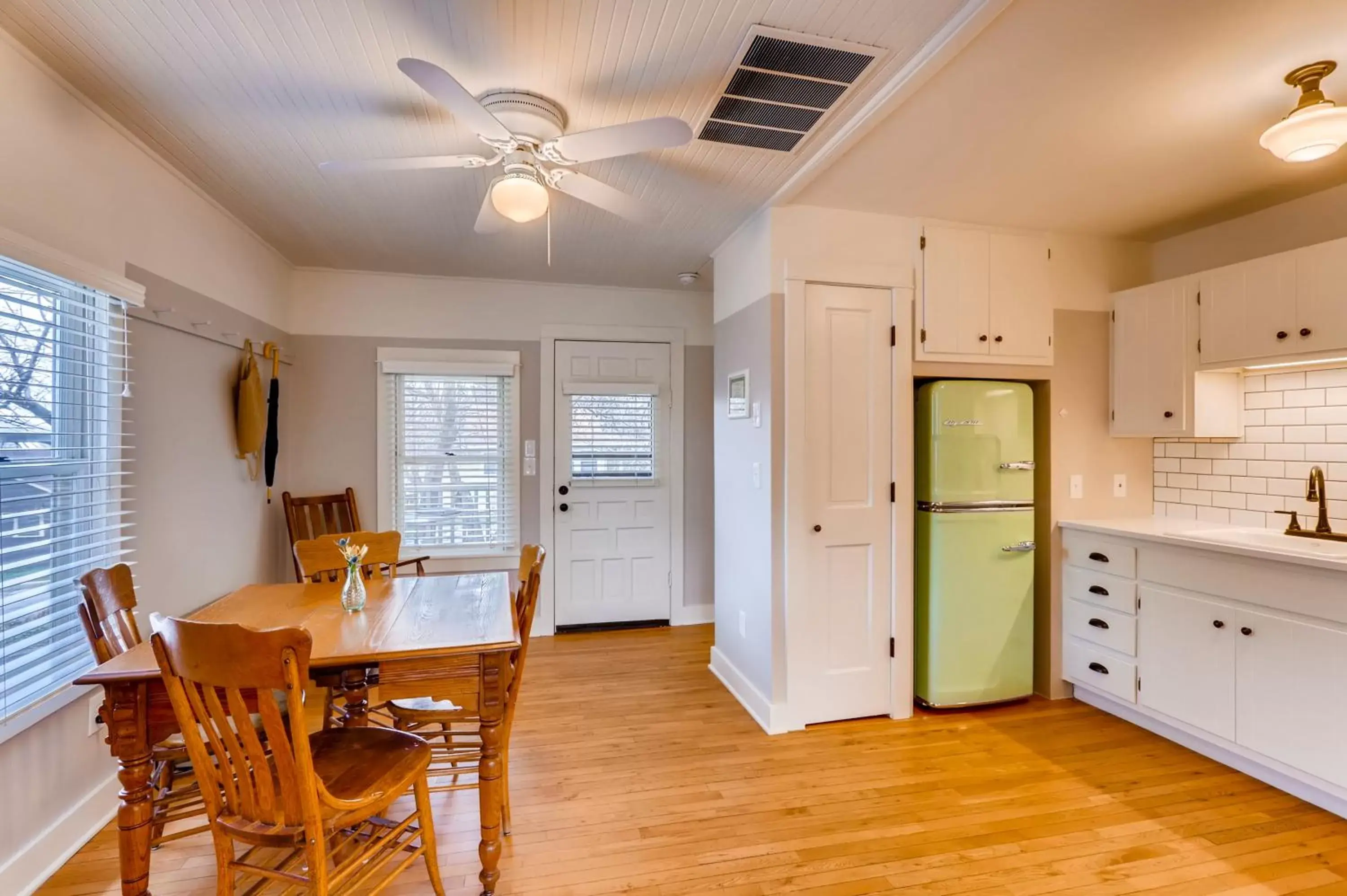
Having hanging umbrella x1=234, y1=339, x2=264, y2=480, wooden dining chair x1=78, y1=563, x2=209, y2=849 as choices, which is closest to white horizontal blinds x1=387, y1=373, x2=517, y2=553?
hanging umbrella x1=234, y1=339, x2=264, y2=480

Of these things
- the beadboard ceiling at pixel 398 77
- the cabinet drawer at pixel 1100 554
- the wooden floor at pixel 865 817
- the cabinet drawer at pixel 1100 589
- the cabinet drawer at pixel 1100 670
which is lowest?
the wooden floor at pixel 865 817

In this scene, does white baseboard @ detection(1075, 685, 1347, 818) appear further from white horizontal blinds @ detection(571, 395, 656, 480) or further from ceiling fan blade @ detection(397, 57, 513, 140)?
ceiling fan blade @ detection(397, 57, 513, 140)

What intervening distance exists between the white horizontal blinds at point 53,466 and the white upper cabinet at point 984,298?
336cm

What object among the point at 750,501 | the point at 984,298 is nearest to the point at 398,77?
the point at 750,501

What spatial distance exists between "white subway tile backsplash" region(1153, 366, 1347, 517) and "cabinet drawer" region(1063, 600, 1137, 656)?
0.76m

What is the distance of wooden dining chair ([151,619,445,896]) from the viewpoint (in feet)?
4.33

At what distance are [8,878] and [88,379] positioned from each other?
1524 mm

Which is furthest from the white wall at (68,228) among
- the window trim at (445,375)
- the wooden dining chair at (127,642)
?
the window trim at (445,375)

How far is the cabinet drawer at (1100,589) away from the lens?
9.09 ft

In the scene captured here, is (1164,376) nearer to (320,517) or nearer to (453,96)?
(453,96)

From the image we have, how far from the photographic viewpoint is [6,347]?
5.66 ft

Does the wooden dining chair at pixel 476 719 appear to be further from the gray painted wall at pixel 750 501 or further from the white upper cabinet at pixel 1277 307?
the white upper cabinet at pixel 1277 307

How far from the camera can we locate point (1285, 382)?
8.99ft

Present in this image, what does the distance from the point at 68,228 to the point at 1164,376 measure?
14.9 ft
